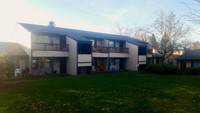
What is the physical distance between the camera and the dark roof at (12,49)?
100 ft

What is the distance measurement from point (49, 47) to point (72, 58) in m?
3.76

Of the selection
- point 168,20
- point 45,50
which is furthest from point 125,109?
point 168,20

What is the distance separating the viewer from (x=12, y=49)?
31625 millimetres

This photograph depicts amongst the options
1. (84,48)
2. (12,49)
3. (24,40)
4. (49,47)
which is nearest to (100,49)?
(84,48)

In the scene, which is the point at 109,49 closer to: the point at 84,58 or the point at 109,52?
the point at 109,52

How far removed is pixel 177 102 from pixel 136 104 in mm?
2633

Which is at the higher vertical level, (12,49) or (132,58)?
(12,49)

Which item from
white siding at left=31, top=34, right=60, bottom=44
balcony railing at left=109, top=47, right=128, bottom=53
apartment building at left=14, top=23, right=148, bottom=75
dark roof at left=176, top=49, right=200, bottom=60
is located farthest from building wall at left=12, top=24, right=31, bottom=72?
dark roof at left=176, top=49, right=200, bottom=60

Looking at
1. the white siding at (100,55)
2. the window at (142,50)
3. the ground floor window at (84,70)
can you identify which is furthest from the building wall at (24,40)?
the window at (142,50)

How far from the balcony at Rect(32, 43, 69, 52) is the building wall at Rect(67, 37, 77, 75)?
0.64 m

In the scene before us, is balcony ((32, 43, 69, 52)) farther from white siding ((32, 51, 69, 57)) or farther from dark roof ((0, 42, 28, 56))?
dark roof ((0, 42, 28, 56))

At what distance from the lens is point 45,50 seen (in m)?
31.4

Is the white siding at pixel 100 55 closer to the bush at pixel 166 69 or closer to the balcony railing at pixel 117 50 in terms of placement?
the balcony railing at pixel 117 50

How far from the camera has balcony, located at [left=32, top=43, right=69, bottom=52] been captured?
30.8 meters
